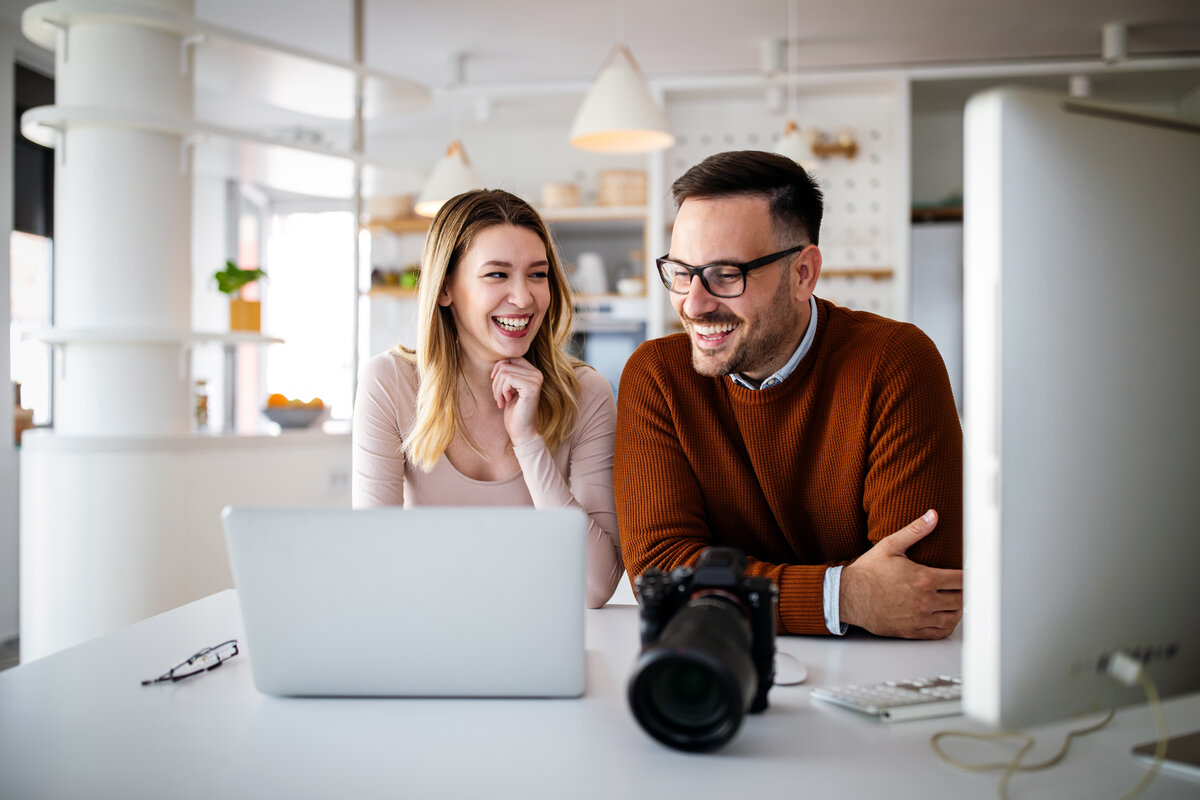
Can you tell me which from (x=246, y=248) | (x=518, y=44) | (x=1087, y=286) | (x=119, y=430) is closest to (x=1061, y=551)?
(x=1087, y=286)

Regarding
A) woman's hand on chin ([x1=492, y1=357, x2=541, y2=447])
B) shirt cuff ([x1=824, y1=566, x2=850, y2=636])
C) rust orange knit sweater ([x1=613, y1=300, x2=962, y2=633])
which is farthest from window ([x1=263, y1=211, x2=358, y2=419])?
shirt cuff ([x1=824, y1=566, x2=850, y2=636])

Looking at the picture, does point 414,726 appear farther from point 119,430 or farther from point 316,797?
point 119,430

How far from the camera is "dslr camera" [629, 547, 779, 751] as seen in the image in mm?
685

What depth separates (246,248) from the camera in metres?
6.41

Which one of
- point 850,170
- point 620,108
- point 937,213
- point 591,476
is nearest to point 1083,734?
point 591,476

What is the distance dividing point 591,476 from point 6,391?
10.9 feet

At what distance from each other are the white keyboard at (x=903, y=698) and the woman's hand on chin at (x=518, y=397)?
85 cm

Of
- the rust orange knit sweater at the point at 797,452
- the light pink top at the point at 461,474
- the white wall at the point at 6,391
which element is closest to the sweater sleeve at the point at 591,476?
the light pink top at the point at 461,474

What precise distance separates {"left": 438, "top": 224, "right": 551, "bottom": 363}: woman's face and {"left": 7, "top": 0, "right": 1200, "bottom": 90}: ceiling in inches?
103

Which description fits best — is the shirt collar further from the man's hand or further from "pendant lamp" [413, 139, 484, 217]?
"pendant lamp" [413, 139, 484, 217]

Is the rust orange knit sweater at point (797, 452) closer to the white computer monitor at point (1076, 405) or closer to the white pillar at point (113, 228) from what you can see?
the white computer monitor at point (1076, 405)

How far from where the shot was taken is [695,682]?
76cm

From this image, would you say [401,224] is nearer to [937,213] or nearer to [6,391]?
[6,391]

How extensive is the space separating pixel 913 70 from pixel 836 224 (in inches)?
32.8
